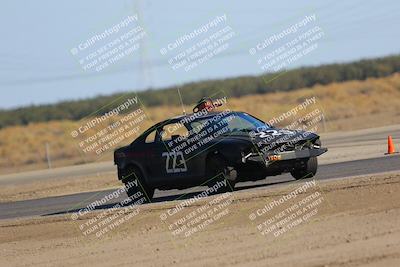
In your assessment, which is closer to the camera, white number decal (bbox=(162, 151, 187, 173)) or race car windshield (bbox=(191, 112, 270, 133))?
race car windshield (bbox=(191, 112, 270, 133))

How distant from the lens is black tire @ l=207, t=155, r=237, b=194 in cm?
1744

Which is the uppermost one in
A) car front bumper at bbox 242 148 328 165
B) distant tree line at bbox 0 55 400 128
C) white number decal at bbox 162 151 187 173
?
white number decal at bbox 162 151 187 173

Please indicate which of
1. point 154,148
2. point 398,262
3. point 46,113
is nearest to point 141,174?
point 154,148

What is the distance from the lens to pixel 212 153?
17672 millimetres

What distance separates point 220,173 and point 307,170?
1624mm

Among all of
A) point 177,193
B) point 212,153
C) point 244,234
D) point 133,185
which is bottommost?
point 177,193

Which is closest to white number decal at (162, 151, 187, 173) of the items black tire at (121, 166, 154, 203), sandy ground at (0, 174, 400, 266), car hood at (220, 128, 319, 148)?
black tire at (121, 166, 154, 203)

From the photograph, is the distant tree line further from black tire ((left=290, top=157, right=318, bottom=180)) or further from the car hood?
the car hood

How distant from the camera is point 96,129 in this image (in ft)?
216

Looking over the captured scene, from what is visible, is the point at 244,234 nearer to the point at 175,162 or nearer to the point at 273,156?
the point at 273,156

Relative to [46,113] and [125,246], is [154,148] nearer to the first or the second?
[125,246]

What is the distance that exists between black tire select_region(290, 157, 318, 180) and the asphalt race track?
8.6 inches

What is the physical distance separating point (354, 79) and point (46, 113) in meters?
23.1

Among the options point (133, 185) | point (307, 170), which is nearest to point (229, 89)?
point (133, 185)
